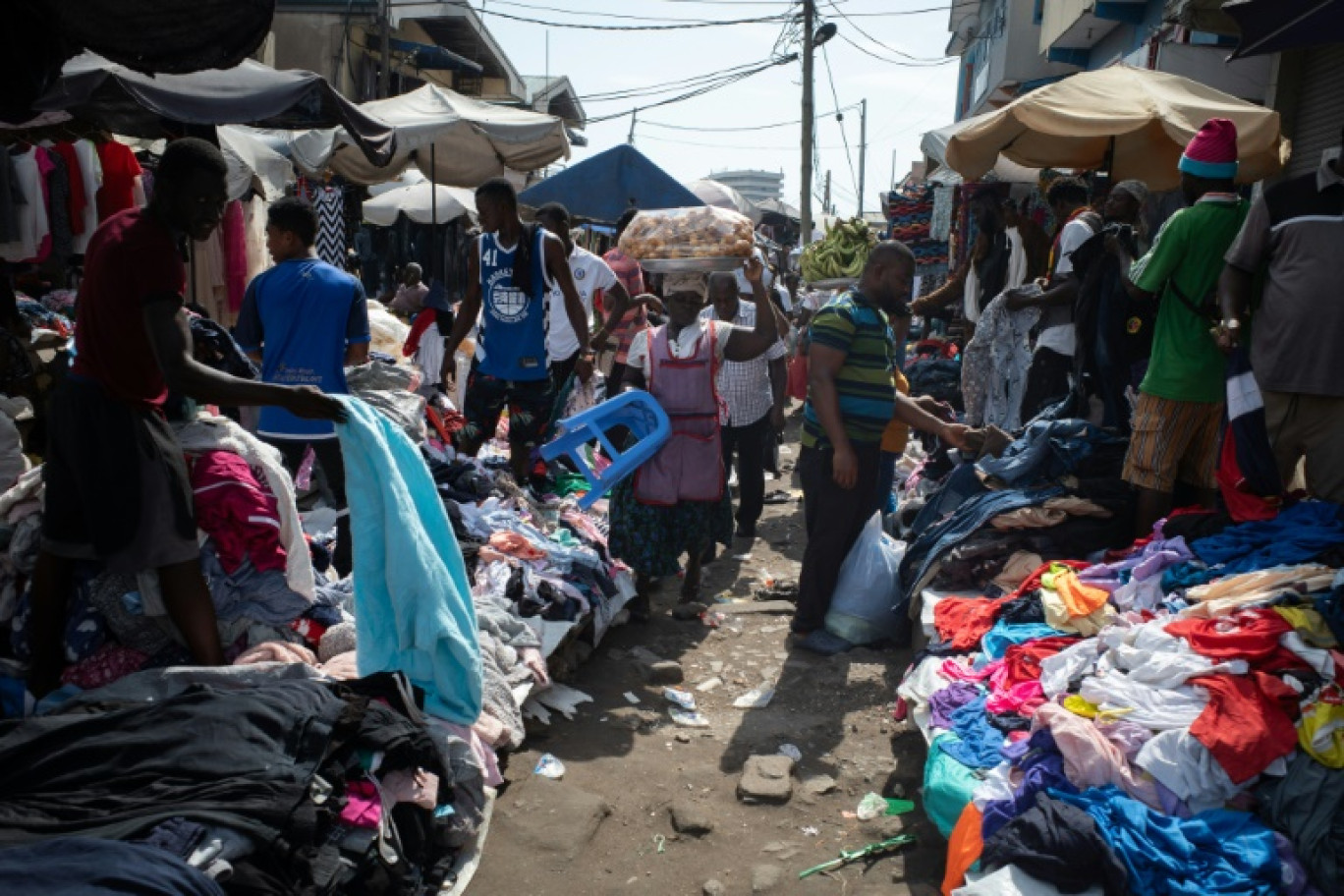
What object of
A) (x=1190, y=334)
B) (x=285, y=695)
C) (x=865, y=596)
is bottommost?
(x=865, y=596)

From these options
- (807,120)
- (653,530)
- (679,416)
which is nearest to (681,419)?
(679,416)

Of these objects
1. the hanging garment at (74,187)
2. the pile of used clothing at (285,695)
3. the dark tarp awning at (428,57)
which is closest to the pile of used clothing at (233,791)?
the pile of used clothing at (285,695)

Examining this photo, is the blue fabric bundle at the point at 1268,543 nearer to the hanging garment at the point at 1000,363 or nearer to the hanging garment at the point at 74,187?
the hanging garment at the point at 1000,363

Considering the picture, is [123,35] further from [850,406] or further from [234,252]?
[234,252]

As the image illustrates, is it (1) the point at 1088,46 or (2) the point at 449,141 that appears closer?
(2) the point at 449,141

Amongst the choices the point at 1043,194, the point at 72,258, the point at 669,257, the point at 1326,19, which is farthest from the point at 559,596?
the point at 1043,194

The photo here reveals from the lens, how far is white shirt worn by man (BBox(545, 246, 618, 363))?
7383mm

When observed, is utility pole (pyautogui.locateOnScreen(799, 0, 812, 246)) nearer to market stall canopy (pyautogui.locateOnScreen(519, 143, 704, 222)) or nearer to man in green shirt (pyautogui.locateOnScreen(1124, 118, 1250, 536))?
market stall canopy (pyautogui.locateOnScreen(519, 143, 704, 222))

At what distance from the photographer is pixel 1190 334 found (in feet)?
15.9

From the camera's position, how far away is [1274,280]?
434 centimetres

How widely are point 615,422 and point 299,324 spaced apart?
1.60 m

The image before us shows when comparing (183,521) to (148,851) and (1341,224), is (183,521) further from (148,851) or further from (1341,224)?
(1341,224)

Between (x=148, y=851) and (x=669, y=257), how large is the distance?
159 inches

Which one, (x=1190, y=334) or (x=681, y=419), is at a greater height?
(x=1190, y=334)
